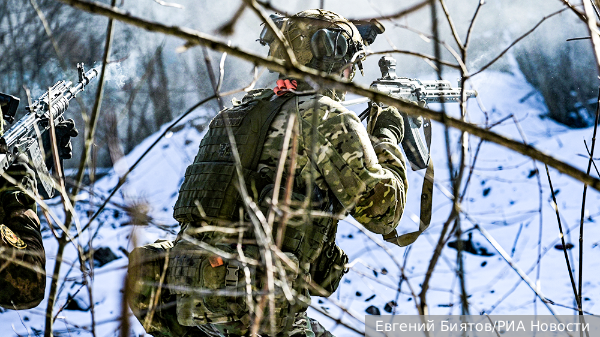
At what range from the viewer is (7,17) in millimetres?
5086

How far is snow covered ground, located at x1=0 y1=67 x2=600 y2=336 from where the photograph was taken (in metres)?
3.56

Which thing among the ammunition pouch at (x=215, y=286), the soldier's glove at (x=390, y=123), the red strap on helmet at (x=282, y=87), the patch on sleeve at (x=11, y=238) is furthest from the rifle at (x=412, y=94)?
the patch on sleeve at (x=11, y=238)

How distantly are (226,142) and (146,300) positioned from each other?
0.54 metres

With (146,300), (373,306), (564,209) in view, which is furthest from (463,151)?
Answer: (564,209)

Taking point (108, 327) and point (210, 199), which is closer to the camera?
point (210, 199)

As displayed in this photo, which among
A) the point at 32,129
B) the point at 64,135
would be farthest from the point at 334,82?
the point at 64,135

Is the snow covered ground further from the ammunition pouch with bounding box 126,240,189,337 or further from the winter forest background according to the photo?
the ammunition pouch with bounding box 126,240,189,337

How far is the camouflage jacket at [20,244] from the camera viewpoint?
7.81ft

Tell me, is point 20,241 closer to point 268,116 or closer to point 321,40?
point 268,116

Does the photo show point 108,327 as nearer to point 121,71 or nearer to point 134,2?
point 121,71

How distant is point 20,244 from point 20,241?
2 centimetres

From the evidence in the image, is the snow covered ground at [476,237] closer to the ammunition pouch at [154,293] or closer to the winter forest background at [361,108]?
the winter forest background at [361,108]

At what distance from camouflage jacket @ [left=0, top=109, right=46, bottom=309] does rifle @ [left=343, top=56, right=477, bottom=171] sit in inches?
54.1

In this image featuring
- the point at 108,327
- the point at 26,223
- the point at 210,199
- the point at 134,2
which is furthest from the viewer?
the point at 134,2
